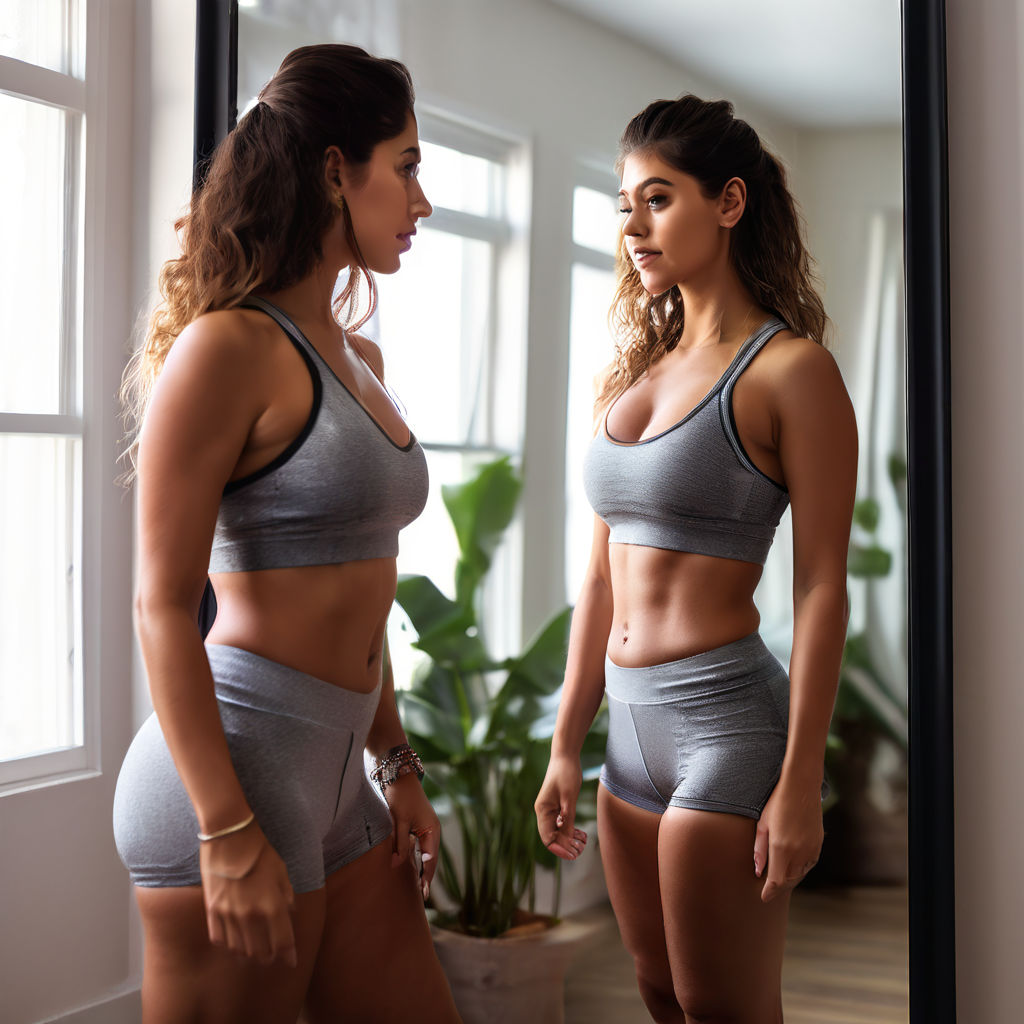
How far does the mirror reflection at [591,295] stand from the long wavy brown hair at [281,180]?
52 cm

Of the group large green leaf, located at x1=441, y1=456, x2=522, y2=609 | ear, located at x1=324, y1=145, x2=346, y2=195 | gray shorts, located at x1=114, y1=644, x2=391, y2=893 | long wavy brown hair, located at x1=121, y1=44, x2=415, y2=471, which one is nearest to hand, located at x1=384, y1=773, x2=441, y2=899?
gray shorts, located at x1=114, y1=644, x2=391, y2=893

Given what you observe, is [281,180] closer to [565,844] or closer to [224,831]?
[224,831]

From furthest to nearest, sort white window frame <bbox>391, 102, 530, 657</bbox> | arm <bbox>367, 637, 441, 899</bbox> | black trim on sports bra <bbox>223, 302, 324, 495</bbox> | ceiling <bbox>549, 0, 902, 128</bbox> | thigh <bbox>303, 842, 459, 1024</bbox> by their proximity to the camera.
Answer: white window frame <bbox>391, 102, 530, 657</bbox> → ceiling <bbox>549, 0, 902, 128</bbox> → arm <bbox>367, 637, 441, 899</bbox> → thigh <bbox>303, 842, 459, 1024</bbox> → black trim on sports bra <bbox>223, 302, 324, 495</bbox>

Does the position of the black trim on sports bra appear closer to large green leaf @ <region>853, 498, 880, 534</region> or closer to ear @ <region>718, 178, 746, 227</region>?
ear @ <region>718, 178, 746, 227</region>

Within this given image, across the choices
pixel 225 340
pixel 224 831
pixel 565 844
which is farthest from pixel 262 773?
pixel 565 844

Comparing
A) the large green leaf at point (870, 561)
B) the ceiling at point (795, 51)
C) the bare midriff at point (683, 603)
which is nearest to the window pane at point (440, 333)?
the ceiling at point (795, 51)

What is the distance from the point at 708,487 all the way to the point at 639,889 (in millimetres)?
575

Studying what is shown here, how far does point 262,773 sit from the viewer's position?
1.16 metres

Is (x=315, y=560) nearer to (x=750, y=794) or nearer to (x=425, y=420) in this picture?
(x=750, y=794)

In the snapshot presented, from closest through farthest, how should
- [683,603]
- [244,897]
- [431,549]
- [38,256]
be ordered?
1. [244,897]
2. [683,603]
3. [431,549]
4. [38,256]

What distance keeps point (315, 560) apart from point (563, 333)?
750mm

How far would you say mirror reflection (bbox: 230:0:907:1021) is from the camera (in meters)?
1.52

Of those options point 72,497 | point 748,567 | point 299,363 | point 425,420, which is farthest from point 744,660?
point 72,497

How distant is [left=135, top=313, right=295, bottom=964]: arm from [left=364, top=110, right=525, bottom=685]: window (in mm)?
826
